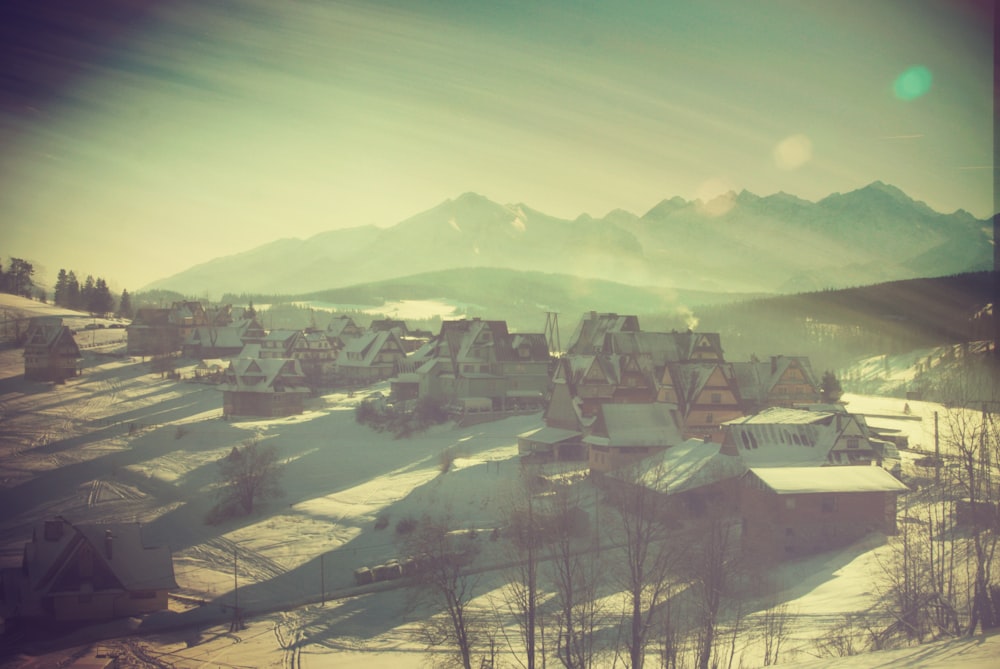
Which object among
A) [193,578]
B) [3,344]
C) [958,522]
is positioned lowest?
[193,578]

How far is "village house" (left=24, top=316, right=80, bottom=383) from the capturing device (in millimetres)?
83250

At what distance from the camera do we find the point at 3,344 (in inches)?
3866

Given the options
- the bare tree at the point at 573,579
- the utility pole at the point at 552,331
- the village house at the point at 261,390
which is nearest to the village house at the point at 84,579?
the bare tree at the point at 573,579

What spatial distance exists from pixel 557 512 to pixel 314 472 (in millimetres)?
21694

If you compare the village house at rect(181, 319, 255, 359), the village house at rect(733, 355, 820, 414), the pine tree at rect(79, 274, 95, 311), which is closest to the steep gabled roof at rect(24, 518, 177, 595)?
the village house at rect(733, 355, 820, 414)

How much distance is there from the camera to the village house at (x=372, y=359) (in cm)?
9138

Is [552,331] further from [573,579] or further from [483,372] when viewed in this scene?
[573,579]

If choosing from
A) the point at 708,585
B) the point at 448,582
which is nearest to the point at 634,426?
the point at 708,585

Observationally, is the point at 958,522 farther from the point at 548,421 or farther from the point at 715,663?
the point at 548,421

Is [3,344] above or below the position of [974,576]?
above

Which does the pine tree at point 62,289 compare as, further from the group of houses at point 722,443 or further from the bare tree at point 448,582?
the bare tree at point 448,582

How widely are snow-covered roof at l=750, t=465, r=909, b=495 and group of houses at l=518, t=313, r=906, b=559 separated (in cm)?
7

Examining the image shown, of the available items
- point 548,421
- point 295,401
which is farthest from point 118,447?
point 548,421

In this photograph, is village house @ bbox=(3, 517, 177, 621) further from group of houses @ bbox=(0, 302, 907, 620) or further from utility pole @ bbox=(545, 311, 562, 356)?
utility pole @ bbox=(545, 311, 562, 356)
